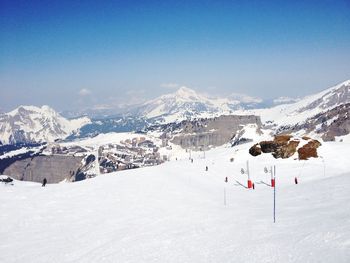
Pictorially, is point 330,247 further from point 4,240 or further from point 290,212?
point 4,240

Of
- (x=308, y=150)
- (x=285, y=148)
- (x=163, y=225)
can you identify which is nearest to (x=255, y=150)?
(x=285, y=148)

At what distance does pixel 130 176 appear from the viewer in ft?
149

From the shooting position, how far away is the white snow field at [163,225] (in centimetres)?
1520

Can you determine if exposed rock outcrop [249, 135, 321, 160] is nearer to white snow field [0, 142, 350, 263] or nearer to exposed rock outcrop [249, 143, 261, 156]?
exposed rock outcrop [249, 143, 261, 156]

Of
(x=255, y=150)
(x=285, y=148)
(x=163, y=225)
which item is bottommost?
(x=163, y=225)

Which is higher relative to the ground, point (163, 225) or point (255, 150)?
point (255, 150)

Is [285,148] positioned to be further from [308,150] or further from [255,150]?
[255,150]

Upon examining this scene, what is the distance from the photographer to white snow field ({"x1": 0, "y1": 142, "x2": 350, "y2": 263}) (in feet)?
49.9

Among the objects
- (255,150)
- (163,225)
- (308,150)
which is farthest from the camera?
(255,150)

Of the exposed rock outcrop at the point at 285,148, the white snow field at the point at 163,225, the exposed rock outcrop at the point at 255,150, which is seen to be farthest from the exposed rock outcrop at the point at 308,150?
the white snow field at the point at 163,225

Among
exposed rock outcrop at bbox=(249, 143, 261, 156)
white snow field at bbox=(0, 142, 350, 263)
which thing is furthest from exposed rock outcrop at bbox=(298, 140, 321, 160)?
white snow field at bbox=(0, 142, 350, 263)

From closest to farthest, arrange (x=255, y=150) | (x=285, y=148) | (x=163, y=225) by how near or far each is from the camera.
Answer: (x=163, y=225) → (x=285, y=148) → (x=255, y=150)

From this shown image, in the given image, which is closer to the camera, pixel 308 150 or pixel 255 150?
pixel 308 150

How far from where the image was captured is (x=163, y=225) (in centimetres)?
2245
